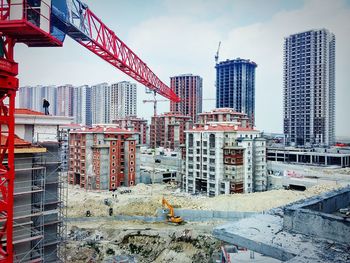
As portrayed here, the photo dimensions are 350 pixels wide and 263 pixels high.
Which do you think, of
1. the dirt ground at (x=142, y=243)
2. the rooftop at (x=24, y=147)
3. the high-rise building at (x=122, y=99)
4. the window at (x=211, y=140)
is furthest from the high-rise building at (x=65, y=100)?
the rooftop at (x=24, y=147)

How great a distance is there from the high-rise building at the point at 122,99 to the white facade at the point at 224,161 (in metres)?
52.6

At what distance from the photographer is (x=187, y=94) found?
91.4 metres

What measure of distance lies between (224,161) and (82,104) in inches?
2875

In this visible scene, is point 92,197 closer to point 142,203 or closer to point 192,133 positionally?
point 142,203

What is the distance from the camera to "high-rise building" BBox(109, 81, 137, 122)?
294 ft

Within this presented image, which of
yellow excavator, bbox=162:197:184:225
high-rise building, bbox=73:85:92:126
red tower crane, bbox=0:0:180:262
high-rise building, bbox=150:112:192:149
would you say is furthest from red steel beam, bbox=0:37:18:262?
high-rise building, bbox=73:85:92:126

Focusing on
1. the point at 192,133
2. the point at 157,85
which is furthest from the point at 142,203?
the point at 157,85

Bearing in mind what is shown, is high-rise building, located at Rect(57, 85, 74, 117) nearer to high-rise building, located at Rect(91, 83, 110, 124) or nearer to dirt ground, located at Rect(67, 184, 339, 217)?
high-rise building, located at Rect(91, 83, 110, 124)

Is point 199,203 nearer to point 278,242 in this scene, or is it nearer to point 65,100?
point 278,242

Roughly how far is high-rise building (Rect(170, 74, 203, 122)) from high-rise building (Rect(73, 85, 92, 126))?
27729mm

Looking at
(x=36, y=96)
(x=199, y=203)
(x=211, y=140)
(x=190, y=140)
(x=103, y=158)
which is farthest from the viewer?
(x=36, y=96)

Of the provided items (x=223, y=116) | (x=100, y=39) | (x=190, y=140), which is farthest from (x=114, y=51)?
(x=223, y=116)

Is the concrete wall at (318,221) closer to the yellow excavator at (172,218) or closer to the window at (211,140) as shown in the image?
the yellow excavator at (172,218)

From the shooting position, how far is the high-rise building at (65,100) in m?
97.4
